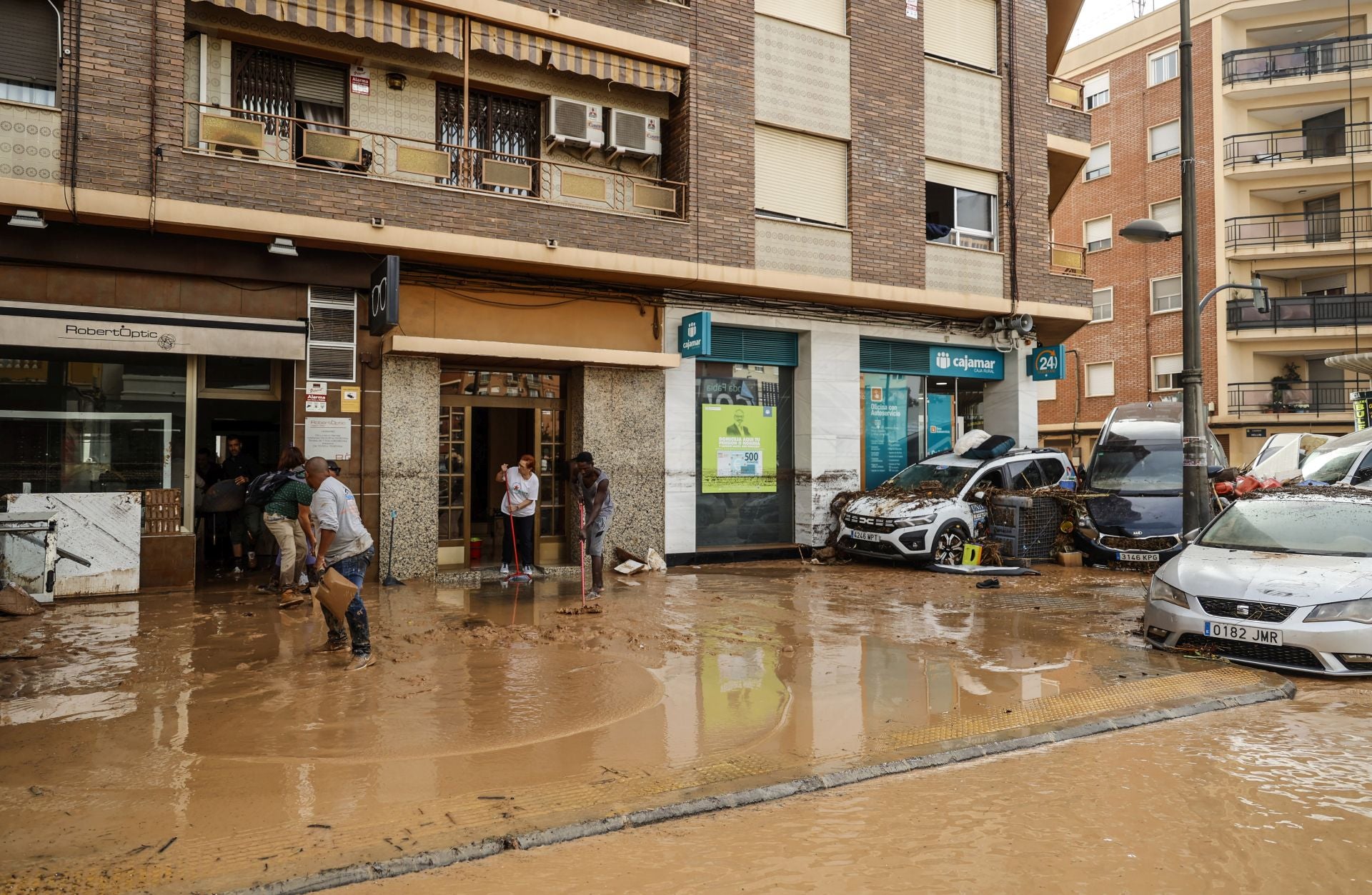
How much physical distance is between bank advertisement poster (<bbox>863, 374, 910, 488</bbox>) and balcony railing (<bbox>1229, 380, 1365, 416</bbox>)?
68.4 ft

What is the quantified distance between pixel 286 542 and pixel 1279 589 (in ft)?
32.7

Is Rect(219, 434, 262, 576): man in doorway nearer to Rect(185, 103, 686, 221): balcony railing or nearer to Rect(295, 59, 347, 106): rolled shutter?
Rect(185, 103, 686, 221): balcony railing

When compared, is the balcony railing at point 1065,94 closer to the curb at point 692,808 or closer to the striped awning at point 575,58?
the striped awning at point 575,58

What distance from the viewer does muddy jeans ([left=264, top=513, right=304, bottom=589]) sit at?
10414mm

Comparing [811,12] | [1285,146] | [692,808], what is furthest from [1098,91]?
A: [692,808]

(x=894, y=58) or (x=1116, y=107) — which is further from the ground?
(x=1116, y=107)

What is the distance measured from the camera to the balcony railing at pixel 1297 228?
31.2m

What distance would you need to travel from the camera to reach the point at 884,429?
56.3ft

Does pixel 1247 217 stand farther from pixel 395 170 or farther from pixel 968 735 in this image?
pixel 968 735

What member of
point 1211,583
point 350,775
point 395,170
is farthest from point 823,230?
point 350,775

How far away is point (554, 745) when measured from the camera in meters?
5.21

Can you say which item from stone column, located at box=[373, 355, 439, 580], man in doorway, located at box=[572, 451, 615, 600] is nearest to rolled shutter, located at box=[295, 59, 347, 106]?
stone column, located at box=[373, 355, 439, 580]

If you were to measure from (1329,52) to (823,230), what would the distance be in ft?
89.2

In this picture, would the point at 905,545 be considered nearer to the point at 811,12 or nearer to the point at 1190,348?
the point at 1190,348
